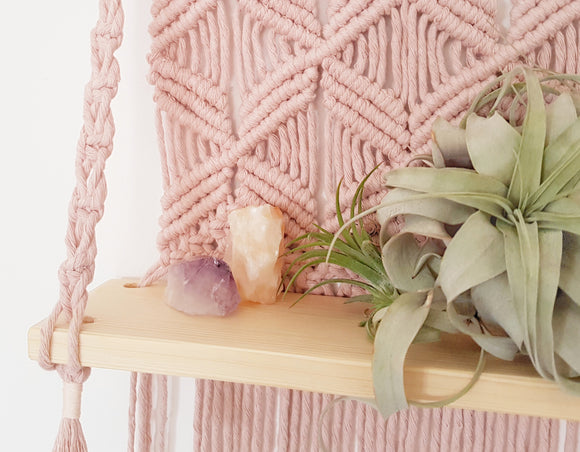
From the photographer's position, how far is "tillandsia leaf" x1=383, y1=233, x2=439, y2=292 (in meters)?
0.45

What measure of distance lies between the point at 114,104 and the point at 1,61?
139 millimetres

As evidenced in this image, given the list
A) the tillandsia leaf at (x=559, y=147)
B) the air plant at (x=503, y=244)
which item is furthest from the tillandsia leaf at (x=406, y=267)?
the tillandsia leaf at (x=559, y=147)

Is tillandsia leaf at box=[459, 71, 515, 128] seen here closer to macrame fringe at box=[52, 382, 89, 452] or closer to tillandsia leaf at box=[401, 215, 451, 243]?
tillandsia leaf at box=[401, 215, 451, 243]

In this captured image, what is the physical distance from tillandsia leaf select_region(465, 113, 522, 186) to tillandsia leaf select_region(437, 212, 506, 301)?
41 millimetres

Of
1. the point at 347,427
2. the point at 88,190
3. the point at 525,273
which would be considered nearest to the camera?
the point at 525,273

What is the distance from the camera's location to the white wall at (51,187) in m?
0.62

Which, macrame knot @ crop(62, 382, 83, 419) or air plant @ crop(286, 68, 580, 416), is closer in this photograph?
air plant @ crop(286, 68, 580, 416)

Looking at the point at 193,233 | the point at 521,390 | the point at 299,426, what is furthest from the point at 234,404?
the point at 521,390

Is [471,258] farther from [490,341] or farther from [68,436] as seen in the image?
[68,436]

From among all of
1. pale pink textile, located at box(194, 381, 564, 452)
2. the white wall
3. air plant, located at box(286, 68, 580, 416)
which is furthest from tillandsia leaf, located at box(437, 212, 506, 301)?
the white wall

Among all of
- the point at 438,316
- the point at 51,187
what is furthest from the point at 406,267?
the point at 51,187

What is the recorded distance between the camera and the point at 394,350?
415 millimetres

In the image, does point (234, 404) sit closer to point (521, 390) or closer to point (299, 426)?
point (299, 426)

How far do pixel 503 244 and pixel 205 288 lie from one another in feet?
0.86
